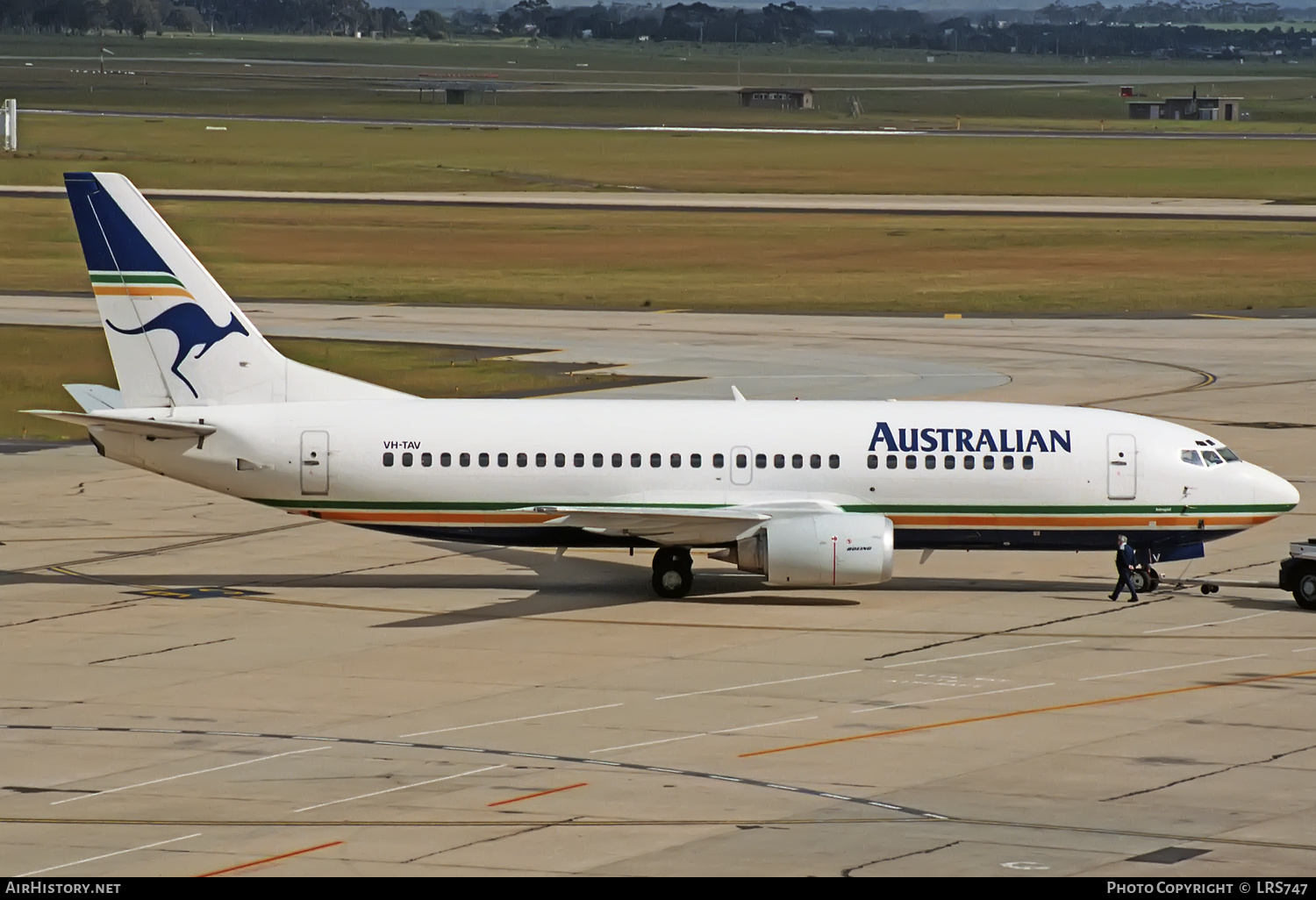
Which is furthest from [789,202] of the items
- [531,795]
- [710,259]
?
[531,795]

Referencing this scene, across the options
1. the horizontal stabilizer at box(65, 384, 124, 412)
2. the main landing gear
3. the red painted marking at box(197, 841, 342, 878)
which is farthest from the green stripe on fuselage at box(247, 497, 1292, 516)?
the red painted marking at box(197, 841, 342, 878)

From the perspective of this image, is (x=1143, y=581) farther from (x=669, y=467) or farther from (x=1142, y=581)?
(x=669, y=467)

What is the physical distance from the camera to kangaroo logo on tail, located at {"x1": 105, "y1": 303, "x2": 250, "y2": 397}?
158 feet

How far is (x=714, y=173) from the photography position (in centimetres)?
18975

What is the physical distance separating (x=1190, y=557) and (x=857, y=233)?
307ft

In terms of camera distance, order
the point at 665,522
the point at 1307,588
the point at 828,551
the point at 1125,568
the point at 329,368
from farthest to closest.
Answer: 1. the point at 329,368
2. the point at 1125,568
3. the point at 1307,588
4. the point at 665,522
5. the point at 828,551

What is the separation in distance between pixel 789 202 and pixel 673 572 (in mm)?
117005

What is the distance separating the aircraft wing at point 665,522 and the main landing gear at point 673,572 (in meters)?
0.56

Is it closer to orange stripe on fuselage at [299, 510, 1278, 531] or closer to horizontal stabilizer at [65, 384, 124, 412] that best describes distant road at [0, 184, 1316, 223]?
orange stripe on fuselage at [299, 510, 1278, 531]

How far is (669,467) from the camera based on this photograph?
4728 centimetres

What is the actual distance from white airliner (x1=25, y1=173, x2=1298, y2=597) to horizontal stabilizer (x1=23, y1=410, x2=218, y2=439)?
49 mm

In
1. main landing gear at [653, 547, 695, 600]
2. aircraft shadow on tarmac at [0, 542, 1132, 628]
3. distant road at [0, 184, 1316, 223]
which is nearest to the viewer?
aircraft shadow on tarmac at [0, 542, 1132, 628]

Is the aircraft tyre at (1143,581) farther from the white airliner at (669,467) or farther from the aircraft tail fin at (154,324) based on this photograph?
the aircraft tail fin at (154,324)

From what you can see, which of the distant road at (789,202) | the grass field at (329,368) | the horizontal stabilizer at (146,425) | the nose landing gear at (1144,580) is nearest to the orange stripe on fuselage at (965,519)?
the nose landing gear at (1144,580)
